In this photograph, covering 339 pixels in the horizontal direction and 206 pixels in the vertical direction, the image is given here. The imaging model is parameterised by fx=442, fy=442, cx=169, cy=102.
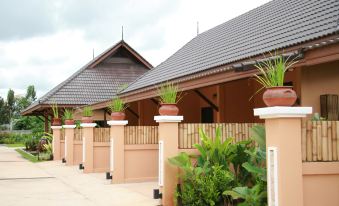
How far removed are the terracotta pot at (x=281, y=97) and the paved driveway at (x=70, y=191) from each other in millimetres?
4052

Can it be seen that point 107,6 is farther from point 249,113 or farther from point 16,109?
point 16,109

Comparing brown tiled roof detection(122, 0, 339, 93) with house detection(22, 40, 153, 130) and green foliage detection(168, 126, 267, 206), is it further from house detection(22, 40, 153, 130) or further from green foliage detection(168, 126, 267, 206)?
house detection(22, 40, 153, 130)

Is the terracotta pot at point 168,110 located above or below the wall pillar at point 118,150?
above

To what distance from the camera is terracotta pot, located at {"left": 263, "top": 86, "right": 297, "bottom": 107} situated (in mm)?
5078

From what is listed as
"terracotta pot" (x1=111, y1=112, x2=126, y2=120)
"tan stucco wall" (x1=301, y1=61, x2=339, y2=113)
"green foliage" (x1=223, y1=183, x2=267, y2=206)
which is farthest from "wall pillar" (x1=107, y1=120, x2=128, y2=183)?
"green foliage" (x1=223, y1=183, x2=267, y2=206)

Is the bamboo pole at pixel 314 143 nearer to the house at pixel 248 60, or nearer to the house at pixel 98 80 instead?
the house at pixel 248 60

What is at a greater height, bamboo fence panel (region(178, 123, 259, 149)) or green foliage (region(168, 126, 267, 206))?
bamboo fence panel (region(178, 123, 259, 149))

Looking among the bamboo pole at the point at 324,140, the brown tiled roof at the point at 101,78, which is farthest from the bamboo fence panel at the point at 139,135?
the brown tiled roof at the point at 101,78

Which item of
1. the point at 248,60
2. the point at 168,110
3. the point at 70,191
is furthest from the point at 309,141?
the point at 70,191

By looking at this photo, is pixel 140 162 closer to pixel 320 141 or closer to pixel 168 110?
pixel 168 110

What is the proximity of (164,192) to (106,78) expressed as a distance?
64.7ft

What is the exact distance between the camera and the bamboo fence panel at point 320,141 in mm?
5227

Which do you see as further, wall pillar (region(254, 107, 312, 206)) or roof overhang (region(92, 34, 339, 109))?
roof overhang (region(92, 34, 339, 109))

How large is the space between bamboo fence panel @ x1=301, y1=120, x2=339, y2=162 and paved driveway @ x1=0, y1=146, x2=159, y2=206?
394 cm
